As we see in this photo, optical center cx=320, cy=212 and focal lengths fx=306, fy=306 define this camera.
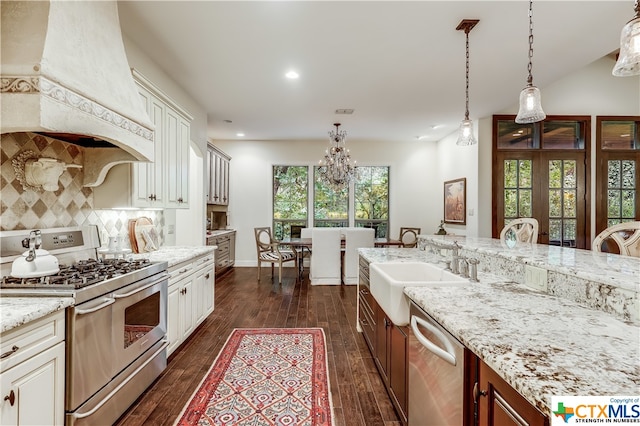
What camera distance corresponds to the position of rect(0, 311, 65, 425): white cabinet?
1.26 m

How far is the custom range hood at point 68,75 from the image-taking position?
1506mm

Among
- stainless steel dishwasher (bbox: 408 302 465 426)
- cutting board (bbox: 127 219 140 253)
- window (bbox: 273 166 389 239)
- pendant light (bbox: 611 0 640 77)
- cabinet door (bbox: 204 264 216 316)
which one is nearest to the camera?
stainless steel dishwasher (bbox: 408 302 465 426)

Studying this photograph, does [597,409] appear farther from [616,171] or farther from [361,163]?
[361,163]

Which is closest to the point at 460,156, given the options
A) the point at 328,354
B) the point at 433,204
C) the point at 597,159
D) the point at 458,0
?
the point at 433,204

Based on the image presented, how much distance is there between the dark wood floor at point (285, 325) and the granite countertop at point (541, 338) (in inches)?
43.6

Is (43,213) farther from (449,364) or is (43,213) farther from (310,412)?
(449,364)

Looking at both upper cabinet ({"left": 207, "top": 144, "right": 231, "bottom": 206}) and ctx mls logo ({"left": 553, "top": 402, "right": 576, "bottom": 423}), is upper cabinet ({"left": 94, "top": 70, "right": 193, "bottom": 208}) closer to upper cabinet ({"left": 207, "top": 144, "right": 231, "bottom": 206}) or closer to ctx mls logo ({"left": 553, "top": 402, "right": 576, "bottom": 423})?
upper cabinet ({"left": 207, "top": 144, "right": 231, "bottom": 206})

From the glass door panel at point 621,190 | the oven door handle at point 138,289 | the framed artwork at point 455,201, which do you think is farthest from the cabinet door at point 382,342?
the glass door panel at point 621,190

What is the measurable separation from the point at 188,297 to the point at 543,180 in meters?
5.76

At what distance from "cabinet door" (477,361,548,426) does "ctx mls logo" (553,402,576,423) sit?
6 centimetres

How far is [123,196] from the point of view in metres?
2.54

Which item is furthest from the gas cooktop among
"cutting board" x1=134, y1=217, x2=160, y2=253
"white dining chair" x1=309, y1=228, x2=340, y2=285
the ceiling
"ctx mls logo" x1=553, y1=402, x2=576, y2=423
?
"white dining chair" x1=309, y1=228, x2=340, y2=285

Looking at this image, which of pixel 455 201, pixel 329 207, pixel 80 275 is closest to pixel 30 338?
pixel 80 275

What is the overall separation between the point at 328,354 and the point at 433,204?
17.8ft
